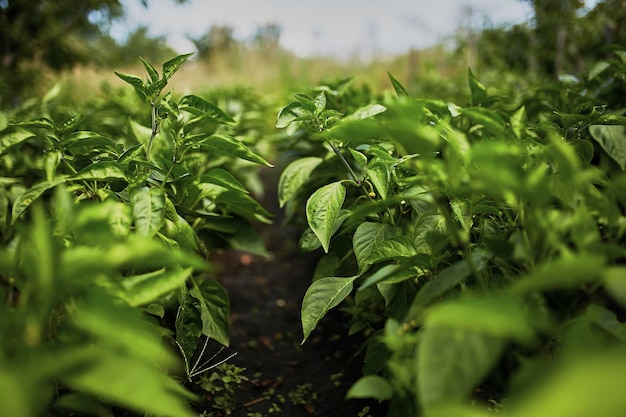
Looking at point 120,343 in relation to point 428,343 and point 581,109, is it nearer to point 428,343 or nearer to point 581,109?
point 428,343

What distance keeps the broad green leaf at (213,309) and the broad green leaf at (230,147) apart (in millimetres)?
450

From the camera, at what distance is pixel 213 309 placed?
1.64m

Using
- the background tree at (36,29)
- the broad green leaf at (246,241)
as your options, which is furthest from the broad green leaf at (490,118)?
the background tree at (36,29)

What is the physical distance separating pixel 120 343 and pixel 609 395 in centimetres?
64

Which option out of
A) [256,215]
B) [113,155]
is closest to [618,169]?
[256,215]

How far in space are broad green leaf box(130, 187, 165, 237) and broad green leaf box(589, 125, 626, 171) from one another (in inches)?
58.6

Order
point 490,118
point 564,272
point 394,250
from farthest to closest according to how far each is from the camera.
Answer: point 394,250
point 490,118
point 564,272

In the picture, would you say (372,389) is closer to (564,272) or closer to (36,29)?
(564,272)

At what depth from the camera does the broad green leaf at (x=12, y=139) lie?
62.8 inches

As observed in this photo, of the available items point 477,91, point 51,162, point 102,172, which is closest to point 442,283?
point 102,172

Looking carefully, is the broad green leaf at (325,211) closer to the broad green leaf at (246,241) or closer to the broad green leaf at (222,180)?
the broad green leaf at (222,180)

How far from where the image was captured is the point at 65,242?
1078 millimetres

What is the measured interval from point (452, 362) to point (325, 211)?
0.78 meters

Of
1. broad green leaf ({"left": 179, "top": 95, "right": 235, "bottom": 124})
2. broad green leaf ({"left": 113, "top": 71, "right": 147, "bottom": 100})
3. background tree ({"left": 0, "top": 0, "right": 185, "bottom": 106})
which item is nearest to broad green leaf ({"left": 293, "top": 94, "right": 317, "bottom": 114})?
broad green leaf ({"left": 179, "top": 95, "right": 235, "bottom": 124})
